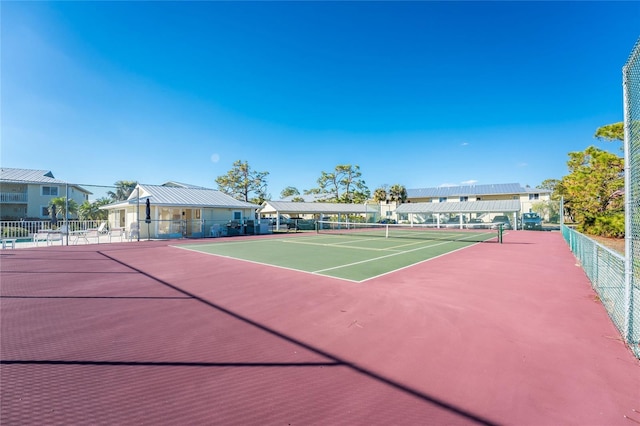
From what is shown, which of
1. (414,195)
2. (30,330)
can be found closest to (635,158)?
(30,330)

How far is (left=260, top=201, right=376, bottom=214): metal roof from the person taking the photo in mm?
A: 38594

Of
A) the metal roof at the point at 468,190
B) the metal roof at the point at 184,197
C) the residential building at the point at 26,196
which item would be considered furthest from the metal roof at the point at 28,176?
the metal roof at the point at 468,190

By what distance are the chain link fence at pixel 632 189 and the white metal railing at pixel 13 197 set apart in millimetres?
47072

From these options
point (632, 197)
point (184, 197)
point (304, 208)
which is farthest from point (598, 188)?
point (184, 197)

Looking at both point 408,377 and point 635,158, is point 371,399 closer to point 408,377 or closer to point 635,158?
point 408,377

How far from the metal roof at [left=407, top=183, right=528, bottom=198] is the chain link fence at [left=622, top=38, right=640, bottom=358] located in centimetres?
5650

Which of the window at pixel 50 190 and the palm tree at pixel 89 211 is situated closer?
the palm tree at pixel 89 211

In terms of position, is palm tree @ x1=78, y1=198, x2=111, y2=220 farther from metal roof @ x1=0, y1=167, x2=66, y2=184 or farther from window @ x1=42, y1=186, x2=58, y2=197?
window @ x1=42, y1=186, x2=58, y2=197

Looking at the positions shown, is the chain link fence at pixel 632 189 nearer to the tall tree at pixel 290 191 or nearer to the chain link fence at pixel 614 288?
the chain link fence at pixel 614 288

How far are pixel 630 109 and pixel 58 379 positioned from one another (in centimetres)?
877

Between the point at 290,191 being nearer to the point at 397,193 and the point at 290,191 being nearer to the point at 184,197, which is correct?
the point at 397,193

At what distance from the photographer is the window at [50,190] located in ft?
108

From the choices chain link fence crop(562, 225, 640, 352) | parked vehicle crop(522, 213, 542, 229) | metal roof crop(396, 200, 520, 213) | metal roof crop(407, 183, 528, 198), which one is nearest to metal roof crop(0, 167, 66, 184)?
chain link fence crop(562, 225, 640, 352)

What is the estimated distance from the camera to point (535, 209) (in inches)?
1875
